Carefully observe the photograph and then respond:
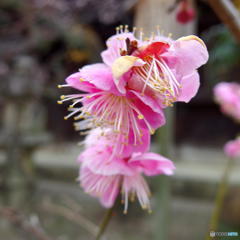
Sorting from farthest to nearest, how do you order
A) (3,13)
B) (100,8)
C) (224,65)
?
1. (100,8)
2. (3,13)
3. (224,65)

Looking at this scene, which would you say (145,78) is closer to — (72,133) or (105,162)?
(105,162)

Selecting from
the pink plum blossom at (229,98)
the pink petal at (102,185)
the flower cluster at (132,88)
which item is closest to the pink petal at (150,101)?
the flower cluster at (132,88)

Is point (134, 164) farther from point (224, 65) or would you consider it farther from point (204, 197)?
point (204, 197)

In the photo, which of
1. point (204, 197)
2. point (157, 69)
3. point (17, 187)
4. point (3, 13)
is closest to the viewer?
point (157, 69)

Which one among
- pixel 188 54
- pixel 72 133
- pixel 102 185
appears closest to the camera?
pixel 188 54

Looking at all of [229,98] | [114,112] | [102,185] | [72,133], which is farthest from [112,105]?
[72,133]

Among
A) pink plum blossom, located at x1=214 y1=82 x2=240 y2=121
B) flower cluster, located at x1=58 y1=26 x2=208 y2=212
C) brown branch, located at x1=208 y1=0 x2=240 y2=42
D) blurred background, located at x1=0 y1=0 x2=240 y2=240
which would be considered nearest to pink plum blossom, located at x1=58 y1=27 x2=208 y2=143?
flower cluster, located at x1=58 y1=26 x2=208 y2=212

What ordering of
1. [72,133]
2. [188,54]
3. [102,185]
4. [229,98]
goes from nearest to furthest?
1. [188,54]
2. [102,185]
3. [229,98]
4. [72,133]

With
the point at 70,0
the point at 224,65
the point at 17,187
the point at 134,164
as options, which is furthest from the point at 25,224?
the point at 70,0
